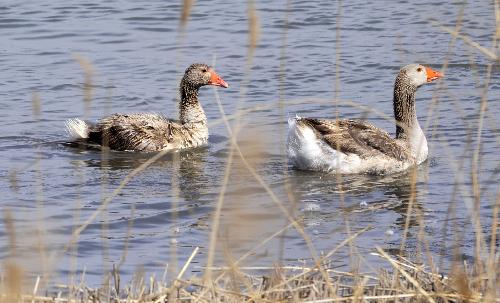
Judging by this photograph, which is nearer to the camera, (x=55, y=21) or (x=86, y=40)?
(x=86, y=40)

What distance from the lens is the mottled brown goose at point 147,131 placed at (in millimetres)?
13344

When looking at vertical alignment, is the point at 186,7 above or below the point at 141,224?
above

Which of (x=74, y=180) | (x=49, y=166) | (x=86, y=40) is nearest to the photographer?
(x=74, y=180)

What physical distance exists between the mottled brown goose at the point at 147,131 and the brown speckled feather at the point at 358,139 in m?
1.59

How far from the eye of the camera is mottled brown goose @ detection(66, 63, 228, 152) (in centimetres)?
1334

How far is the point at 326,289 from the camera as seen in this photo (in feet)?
18.2

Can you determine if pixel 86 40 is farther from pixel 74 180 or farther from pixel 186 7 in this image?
pixel 186 7

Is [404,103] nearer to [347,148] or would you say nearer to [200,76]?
[347,148]

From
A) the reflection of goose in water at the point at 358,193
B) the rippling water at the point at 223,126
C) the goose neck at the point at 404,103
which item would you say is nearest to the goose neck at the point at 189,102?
the rippling water at the point at 223,126

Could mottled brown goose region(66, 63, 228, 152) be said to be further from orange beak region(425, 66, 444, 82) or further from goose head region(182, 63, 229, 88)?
orange beak region(425, 66, 444, 82)

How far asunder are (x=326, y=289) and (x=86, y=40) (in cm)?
1356

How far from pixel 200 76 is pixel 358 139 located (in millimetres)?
2664

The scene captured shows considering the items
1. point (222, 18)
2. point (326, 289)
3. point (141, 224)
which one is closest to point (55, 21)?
point (222, 18)

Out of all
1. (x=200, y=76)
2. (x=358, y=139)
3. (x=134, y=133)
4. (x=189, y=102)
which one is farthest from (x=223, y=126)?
(x=358, y=139)
